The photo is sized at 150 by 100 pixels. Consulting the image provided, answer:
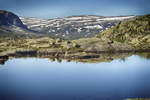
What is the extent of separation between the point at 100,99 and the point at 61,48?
125674 millimetres

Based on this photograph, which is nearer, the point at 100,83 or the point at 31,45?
the point at 100,83

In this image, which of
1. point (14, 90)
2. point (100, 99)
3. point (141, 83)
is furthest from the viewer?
point (141, 83)

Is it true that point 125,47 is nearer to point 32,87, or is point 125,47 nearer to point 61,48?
point 61,48

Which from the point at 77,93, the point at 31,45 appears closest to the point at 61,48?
the point at 31,45

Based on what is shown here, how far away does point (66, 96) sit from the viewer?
169 feet

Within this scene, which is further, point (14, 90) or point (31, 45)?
point (31, 45)

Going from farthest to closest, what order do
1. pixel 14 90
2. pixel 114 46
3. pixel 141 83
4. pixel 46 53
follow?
1. pixel 114 46
2. pixel 46 53
3. pixel 141 83
4. pixel 14 90

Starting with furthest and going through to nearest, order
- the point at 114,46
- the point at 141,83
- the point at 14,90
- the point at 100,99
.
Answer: the point at 114,46 < the point at 141,83 < the point at 14,90 < the point at 100,99

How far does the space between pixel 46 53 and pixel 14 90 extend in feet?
362

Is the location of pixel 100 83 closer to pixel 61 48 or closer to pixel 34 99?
pixel 34 99

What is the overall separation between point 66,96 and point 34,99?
7219 mm

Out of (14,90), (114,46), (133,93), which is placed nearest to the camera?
(133,93)

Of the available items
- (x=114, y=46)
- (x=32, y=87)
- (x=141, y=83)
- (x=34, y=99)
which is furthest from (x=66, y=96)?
(x=114, y=46)

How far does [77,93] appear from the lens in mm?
54219
